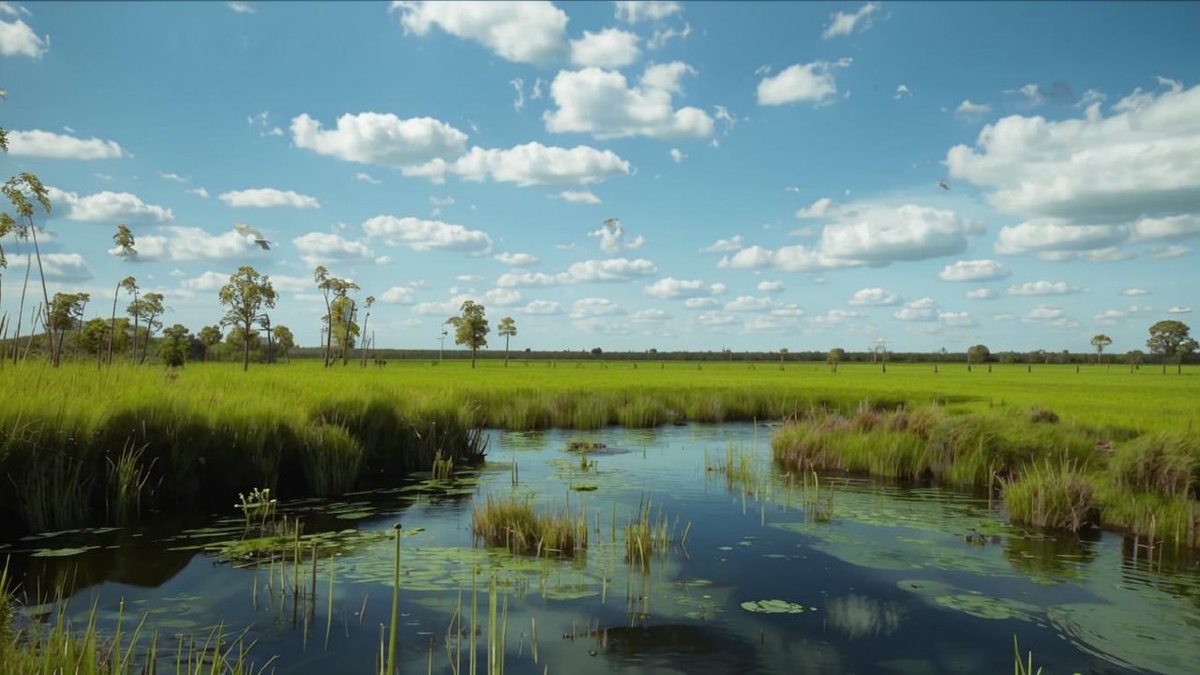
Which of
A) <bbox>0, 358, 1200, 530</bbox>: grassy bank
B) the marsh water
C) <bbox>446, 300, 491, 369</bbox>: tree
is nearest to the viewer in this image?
the marsh water

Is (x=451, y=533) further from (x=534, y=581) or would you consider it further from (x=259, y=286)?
(x=259, y=286)

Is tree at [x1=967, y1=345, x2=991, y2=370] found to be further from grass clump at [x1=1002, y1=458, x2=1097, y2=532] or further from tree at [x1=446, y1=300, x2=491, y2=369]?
grass clump at [x1=1002, y1=458, x2=1097, y2=532]

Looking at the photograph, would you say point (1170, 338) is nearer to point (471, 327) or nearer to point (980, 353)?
point (980, 353)

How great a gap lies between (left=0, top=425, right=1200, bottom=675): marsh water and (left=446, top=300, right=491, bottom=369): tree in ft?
319

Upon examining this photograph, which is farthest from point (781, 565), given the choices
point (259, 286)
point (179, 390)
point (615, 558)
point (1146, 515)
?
point (259, 286)

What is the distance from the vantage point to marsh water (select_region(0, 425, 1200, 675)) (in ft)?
21.1

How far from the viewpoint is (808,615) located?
7473 millimetres

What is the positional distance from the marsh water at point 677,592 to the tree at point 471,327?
319 ft

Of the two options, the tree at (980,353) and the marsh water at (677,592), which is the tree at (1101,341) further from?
the marsh water at (677,592)

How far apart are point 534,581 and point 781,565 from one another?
11.5 feet

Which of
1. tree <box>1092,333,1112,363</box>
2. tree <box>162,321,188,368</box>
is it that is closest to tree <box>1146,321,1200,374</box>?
tree <box>1092,333,1112,363</box>

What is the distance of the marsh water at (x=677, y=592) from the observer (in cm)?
642

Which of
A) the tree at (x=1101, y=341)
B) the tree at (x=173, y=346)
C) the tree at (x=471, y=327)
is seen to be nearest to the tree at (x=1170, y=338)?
the tree at (x=1101, y=341)

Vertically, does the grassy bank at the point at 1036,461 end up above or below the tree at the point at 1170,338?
below
